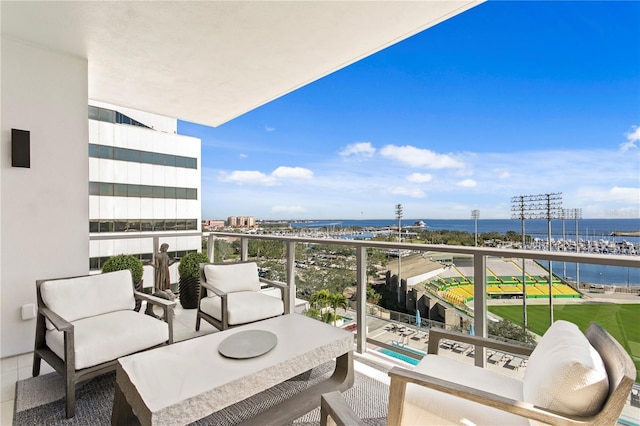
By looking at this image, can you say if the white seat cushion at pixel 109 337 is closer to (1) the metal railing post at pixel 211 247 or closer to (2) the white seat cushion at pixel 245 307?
(2) the white seat cushion at pixel 245 307

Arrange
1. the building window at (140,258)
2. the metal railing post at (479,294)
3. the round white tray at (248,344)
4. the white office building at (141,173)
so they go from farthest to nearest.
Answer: the white office building at (141,173)
the building window at (140,258)
the metal railing post at (479,294)
the round white tray at (248,344)

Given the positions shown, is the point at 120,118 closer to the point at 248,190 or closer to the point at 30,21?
the point at 248,190

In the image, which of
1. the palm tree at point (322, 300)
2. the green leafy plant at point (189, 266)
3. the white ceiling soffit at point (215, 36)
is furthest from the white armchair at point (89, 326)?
the white ceiling soffit at point (215, 36)

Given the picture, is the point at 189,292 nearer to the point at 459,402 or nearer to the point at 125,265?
the point at 125,265

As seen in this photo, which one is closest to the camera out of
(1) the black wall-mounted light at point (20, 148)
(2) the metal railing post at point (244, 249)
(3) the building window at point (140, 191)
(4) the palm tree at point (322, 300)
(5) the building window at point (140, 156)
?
(1) the black wall-mounted light at point (20, 148)

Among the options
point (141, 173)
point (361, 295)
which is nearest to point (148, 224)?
point (141, 173)

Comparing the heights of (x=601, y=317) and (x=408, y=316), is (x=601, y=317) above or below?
above
